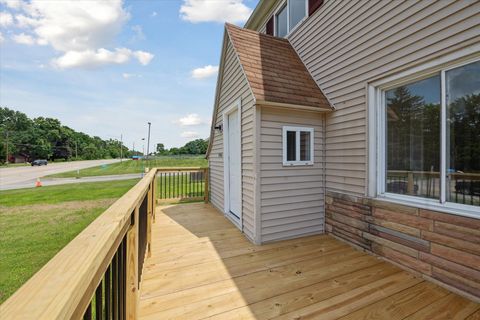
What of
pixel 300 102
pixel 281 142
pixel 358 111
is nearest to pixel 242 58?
pixel 300 102

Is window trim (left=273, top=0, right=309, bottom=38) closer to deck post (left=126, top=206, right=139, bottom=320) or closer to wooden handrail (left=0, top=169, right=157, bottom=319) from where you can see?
deck post (left=126, top=206, right=139, bottom=320)

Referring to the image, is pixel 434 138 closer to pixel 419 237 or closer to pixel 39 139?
pixel 419 237

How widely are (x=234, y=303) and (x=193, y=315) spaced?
15.4 inches

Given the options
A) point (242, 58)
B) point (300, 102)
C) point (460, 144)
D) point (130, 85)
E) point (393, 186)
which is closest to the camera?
point (460, 144)

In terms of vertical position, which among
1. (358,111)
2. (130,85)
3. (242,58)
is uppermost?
(130,85)

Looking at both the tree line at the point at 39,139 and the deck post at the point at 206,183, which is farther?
the tree line at the point at 39,139

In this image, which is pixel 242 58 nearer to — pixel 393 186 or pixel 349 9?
pixel 349 9

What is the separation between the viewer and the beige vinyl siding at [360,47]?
2.29m

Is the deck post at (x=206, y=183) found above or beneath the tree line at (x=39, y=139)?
beneath

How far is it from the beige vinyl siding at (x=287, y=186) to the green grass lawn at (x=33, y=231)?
3.28 m

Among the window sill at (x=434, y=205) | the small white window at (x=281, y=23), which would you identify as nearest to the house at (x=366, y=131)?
the window sill at (x=434, y=205)

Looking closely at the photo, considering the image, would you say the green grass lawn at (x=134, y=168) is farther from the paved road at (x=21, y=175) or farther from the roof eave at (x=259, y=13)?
the roof eave at (x=259, y=13)

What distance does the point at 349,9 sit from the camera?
337 centimetres

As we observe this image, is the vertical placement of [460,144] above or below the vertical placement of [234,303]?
above
